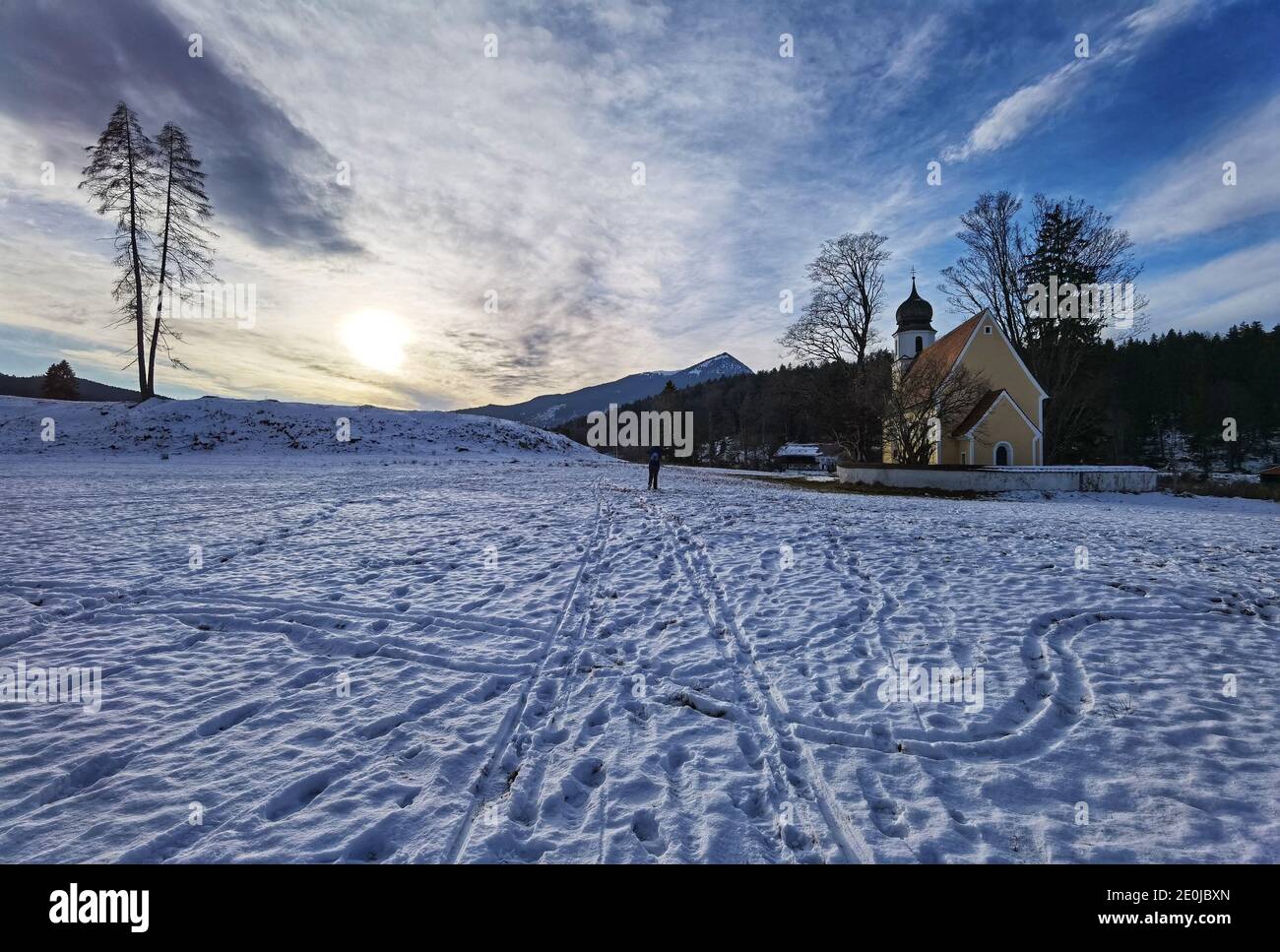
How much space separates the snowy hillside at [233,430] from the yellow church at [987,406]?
3034 centimetres

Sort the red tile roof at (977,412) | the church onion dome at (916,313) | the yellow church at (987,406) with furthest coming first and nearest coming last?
the church onion dome at (916,313), the red tile roof at (977,412), the yellow church at (987,406)

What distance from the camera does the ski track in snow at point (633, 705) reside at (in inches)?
102

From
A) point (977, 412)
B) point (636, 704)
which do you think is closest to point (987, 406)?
point (977, 412)

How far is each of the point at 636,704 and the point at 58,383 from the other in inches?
3408

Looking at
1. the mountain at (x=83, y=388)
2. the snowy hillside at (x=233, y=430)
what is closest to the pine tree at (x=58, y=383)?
the snowy hillside at (x=233, y=430)

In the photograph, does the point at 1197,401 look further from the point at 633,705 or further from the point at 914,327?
the point at 633,705

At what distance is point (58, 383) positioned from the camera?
5712 cm

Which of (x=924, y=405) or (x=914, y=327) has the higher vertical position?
(x=914, y=327)

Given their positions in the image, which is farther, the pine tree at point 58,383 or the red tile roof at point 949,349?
the pine tree at point 58,383

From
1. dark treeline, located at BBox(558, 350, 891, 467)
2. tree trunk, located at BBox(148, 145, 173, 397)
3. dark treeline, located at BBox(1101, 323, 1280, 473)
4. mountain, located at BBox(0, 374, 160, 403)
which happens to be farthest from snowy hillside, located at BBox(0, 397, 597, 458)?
mountain, located at BBox(0, 374, 160, 403)

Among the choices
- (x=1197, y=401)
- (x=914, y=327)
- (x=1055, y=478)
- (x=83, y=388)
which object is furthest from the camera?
(x=83, y=388)

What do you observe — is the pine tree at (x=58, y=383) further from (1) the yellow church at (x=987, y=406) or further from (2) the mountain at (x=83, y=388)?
(1) the yellow church at (x=987, y=406)

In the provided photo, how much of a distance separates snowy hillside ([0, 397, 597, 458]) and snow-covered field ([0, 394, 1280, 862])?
2681 cm

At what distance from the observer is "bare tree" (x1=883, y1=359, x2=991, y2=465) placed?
23.0 metres
